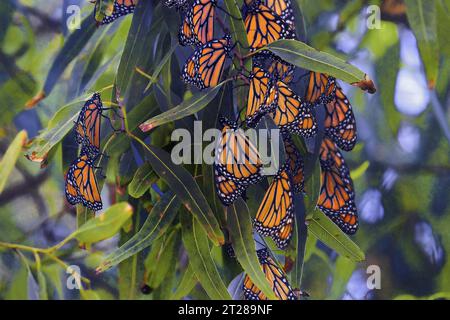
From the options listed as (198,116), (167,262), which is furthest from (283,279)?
(198,116)

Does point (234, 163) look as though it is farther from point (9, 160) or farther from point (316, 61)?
point (9, 160)

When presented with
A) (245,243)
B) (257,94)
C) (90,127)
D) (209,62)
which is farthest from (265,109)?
(90,127)

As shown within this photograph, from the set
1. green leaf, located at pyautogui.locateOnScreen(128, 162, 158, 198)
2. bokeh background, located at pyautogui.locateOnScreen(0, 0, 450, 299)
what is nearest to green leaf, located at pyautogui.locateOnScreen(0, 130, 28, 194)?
bokeh background, located at pyautogui.locateOnScreen(0, 0, 450, 299)

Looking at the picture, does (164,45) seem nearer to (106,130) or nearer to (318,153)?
(106,130)

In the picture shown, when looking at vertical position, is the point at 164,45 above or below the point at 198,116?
above

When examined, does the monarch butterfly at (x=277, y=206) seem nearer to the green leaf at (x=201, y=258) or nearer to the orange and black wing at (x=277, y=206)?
the orange and black wing at (x=277, y=206)

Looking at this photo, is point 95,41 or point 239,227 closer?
point 239,227

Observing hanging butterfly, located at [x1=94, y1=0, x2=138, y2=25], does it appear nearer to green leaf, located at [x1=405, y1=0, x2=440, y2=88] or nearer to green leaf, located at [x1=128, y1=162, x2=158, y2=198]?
green leaf, located at [x1=128, y1=162, x2=158, y2=198]
